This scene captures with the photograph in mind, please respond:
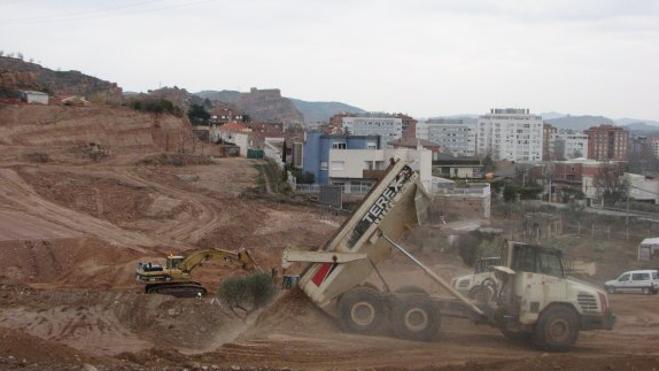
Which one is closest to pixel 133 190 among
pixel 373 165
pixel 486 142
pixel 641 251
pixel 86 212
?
pixel 86 212

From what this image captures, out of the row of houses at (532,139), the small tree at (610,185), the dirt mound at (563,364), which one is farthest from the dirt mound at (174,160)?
the row of houses at (532,139)

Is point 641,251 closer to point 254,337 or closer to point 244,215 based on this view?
point 244,215

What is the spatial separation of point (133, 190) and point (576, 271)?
93.8 feet

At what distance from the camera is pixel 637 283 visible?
84.4 ft

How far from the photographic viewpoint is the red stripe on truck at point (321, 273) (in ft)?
47.4

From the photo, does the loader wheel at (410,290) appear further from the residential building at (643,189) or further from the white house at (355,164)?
the residential building at (643,189)

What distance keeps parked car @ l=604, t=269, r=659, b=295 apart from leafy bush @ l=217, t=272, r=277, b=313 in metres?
13.3

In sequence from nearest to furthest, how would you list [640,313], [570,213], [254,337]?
[254,337]
[640,313]
[570,213]

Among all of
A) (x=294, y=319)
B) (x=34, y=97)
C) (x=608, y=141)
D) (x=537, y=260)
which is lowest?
(x=294, y=319)

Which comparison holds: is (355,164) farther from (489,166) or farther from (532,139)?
(532,139)

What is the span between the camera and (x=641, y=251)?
35562 millimetres

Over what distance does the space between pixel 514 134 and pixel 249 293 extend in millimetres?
174337

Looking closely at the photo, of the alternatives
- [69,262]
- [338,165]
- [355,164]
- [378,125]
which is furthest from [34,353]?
[378,125]

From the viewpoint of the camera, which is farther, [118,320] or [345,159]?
[345,159]
